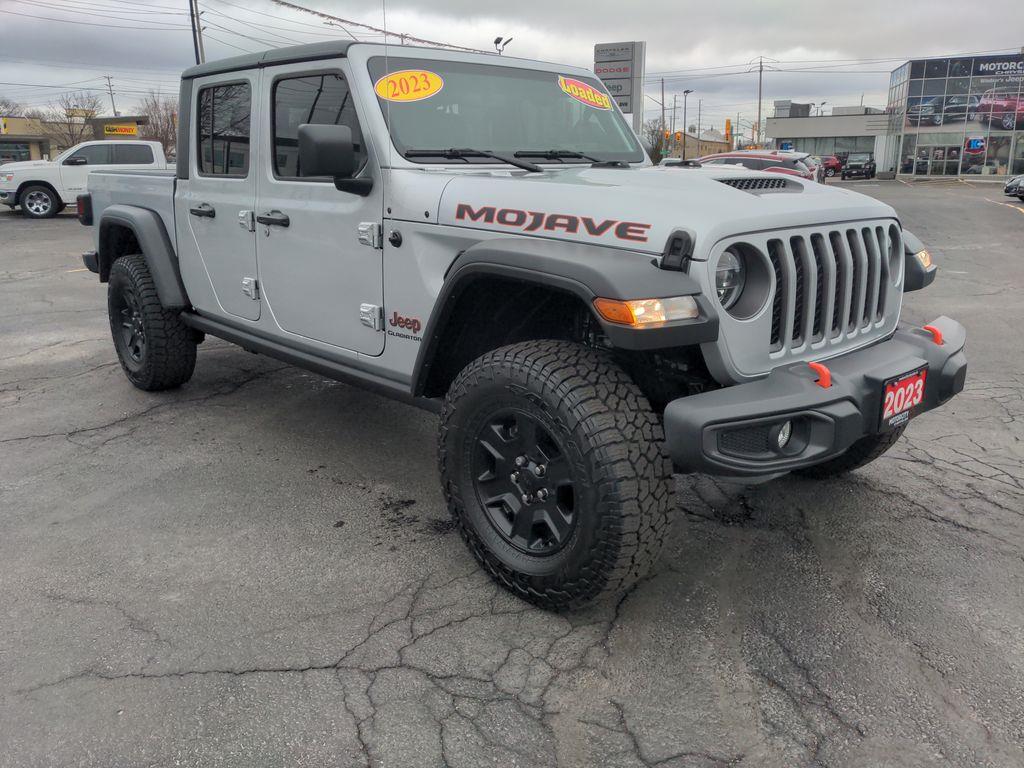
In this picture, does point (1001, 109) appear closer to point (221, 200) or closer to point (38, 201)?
point (38, 201)

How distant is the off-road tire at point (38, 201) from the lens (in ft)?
62.6

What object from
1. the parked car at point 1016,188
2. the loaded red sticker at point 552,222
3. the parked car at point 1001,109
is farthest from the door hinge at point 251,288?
the parked car at point 1001,109

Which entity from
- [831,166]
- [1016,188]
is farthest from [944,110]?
[1016,188]

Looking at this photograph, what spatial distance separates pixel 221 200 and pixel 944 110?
60076 millimetres

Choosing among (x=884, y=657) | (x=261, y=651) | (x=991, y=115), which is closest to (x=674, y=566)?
(x=884, y=657)

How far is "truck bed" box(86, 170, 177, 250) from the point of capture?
4930mm

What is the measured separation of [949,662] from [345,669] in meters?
1.88

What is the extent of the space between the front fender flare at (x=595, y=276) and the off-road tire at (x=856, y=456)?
152 cm

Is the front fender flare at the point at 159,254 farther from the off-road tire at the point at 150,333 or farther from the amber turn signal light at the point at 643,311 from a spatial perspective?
the amber turn signal light at the point at 643,311

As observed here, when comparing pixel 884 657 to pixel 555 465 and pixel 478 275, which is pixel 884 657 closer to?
pixel 555 465

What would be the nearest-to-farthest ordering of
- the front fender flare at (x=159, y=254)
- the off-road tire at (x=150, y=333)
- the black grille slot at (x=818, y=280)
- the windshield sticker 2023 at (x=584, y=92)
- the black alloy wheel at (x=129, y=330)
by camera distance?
the black grille slot at (x=818, y=280) < the windshield sticker 2023 at (x=584, y=92) < the front fender flare at (x=159, y=254) < the off-road tire at (x=150, y=333) < the black alloy wheel at (x=129, y=330)

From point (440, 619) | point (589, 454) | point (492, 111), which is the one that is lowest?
point (440, 619)

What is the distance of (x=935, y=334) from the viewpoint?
3.20m

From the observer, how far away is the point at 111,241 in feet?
18.2
